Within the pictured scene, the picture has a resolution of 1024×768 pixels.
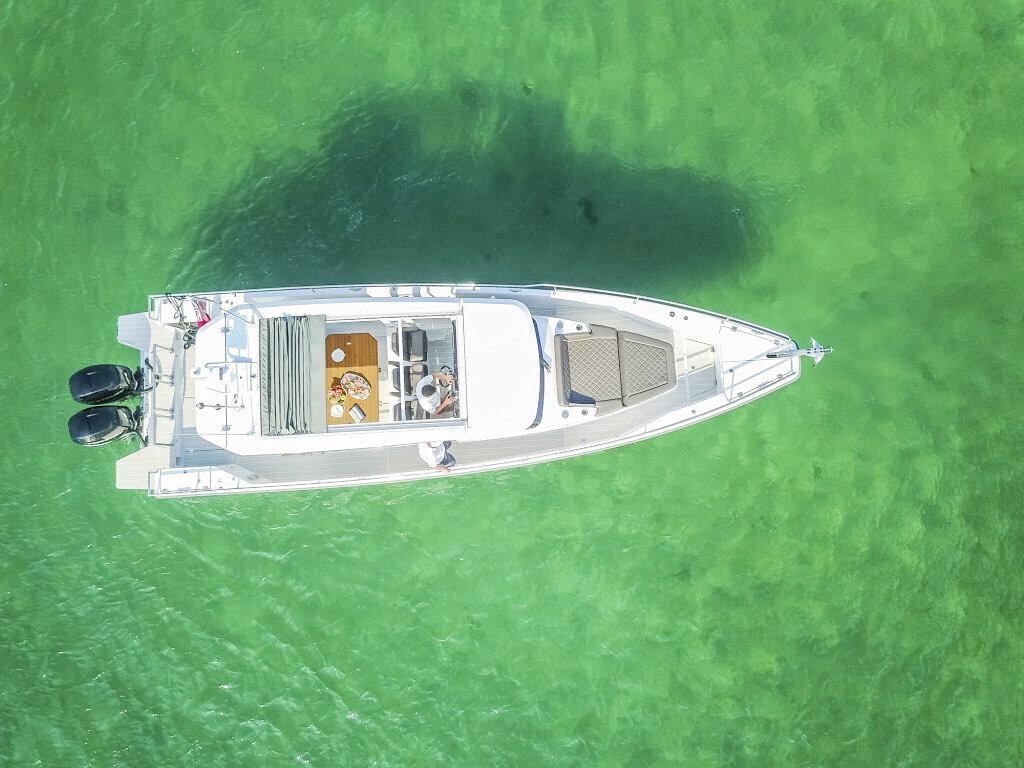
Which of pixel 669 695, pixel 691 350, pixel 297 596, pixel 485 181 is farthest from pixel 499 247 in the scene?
pixel 669 695

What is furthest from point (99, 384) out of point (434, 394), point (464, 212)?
point (464, 212)

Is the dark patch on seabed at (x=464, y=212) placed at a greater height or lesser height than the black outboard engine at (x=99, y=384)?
greater

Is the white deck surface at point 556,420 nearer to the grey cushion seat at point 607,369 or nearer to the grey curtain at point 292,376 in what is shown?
the grey cushion seat at point 607,369

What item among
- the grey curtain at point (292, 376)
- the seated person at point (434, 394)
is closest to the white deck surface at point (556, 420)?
the seated person at point (434, 394)

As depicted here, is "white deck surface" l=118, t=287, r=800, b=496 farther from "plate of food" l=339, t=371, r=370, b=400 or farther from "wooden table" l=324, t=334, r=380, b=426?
"plate of food" l=339, t=371, r=370, b=400

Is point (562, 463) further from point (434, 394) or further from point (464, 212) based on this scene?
point (464, 212)

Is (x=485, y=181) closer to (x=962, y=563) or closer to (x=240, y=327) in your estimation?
(x=240, y=327)
